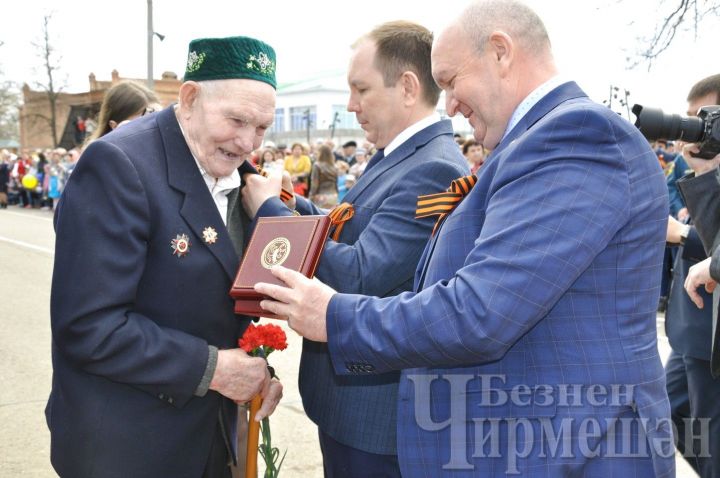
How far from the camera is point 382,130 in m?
2.72

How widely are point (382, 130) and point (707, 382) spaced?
2021 millimetres

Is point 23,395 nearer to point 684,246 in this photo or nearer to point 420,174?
point 420,174

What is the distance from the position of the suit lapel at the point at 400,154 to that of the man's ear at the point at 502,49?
0.70 m

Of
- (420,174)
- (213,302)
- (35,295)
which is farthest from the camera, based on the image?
(35,295)

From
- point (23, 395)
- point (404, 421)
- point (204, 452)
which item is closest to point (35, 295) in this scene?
point (23, 395)

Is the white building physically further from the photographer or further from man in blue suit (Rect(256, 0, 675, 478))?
man in blue suit (Rect(256, 0, 675, 478))

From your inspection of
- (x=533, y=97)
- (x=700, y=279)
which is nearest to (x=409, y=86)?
(x=533, y=97)

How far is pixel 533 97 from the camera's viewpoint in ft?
6.35

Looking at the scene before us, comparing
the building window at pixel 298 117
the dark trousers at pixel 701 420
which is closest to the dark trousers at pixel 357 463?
the dark trousers at pixel 701 420

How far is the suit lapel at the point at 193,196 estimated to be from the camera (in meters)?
2.19

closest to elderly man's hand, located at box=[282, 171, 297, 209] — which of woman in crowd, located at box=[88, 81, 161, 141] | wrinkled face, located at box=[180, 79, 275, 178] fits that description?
wrinkled face, located at box=[180, 79, 275, 178]

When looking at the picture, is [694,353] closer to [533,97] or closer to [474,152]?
[533,97]

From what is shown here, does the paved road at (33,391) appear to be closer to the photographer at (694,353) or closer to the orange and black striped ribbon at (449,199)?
the photographer at (694,353)

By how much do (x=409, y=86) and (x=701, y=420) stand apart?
2135 mm
